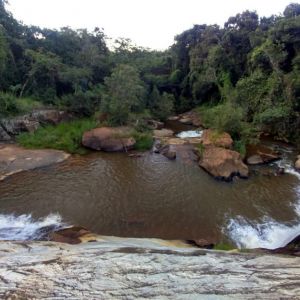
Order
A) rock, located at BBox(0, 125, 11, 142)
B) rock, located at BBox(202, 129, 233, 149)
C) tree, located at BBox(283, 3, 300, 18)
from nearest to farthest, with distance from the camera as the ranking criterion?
rock, located at BBox(202, 129, 233, 149) < rock, located at BBox(0, 125, 11, 142) < tree, located at BBox(283, 3, 300, 18)

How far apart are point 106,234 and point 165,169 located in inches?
262

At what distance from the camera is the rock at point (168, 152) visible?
17.3 meters

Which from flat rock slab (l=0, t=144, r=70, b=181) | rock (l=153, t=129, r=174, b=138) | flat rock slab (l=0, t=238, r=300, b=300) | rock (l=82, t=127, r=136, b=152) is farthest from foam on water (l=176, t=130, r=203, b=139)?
flat rock slab (l=0, t=238, r=300, b=300)

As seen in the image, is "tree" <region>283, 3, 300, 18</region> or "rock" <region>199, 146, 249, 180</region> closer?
"rock" <region>199, 146, 249, 180</region>

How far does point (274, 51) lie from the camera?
24.5 m

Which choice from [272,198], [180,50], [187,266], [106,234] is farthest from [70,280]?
[180,50]

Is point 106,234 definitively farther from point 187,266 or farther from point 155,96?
point 155,96

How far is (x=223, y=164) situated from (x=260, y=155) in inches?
155

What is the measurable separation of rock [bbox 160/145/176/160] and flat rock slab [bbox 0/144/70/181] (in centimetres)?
544

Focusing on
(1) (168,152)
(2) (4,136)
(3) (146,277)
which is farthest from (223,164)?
(2) (4,136)

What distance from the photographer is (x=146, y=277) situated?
3.37m

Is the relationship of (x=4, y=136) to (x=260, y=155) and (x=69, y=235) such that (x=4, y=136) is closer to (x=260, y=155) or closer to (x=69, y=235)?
(x=69, y=235)

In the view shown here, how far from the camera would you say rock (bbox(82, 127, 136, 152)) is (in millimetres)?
18822

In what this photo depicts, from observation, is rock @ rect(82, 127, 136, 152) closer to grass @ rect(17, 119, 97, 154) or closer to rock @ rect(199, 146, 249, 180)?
grass @ rect(17, 119, 97, 154)
